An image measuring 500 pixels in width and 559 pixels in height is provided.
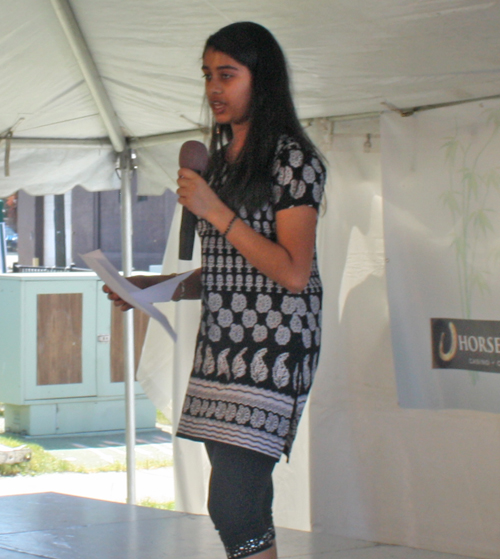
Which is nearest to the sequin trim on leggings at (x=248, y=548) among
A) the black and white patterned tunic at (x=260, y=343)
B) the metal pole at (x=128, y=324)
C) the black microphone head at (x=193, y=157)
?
the black and white patterned tunic at (x=260, y=343)

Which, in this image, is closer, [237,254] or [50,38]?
[237,254]

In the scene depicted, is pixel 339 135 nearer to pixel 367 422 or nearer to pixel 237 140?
pixel 367 422

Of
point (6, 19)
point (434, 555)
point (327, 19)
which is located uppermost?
point (6, 19)

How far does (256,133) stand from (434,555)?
204 centimetres

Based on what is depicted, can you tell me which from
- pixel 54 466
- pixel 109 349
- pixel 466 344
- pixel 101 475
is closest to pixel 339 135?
pixel 466 344

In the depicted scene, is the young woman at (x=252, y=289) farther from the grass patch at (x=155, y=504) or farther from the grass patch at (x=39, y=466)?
the grass patch at (x=39, y=466)

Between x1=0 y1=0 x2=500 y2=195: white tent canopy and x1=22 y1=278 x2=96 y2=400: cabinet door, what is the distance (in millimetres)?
3067

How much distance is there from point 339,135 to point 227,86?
1.68 m

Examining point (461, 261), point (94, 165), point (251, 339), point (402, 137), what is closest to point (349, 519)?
point (461, 261)

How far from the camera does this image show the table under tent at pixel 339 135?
2.46 m

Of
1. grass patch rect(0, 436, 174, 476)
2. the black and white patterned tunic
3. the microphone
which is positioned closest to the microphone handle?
the microphone

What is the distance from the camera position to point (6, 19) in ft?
8.75

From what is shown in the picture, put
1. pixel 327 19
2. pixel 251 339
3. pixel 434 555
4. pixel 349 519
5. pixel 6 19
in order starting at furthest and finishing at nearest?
pixel 349 519
pixel 434 555
pixel 6 19
pixel 327 19
pixel 251 339

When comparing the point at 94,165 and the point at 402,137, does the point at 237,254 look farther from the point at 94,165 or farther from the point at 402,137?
the point at 94,165
